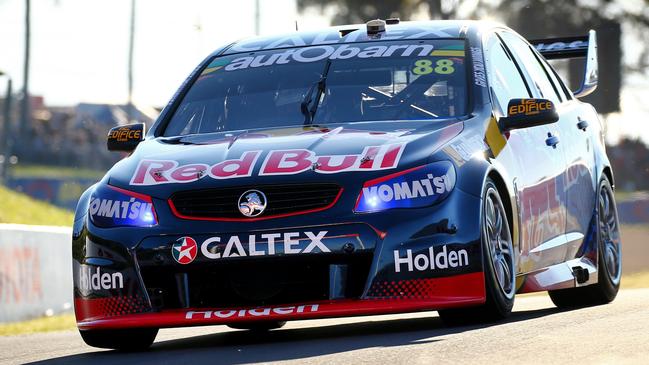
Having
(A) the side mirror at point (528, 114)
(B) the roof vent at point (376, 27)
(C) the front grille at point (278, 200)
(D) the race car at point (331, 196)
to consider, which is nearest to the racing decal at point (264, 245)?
(D) the race car at point (331, 196)

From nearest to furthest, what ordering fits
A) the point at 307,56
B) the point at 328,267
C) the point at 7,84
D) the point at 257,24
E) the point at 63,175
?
the point at 328,267 < the point at 307,56 < the point at 7,84 < the point at 63,175 < the point at 257,24

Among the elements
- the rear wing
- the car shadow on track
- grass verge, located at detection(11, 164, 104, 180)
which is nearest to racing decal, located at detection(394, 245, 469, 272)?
the car shadow on track

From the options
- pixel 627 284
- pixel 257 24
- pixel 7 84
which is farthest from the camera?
pixel 257 24

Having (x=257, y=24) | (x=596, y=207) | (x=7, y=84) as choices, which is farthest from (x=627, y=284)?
(x=257, y=24)

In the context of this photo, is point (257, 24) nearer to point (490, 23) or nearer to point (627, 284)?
point (627, 284)

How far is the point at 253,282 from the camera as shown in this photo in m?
7.50

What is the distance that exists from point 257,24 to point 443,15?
5048 millimetres

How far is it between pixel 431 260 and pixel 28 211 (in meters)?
22.1

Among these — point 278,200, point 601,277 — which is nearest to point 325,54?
point 278,200

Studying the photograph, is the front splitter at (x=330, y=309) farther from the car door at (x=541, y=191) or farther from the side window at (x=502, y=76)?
the side window at (x=502, y=76)

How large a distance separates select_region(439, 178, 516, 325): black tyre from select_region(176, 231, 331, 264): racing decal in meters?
0.74

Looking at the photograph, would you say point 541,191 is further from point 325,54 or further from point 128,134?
point 128,134

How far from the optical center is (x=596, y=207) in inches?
391

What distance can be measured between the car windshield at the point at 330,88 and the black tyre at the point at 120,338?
4.03 feet
